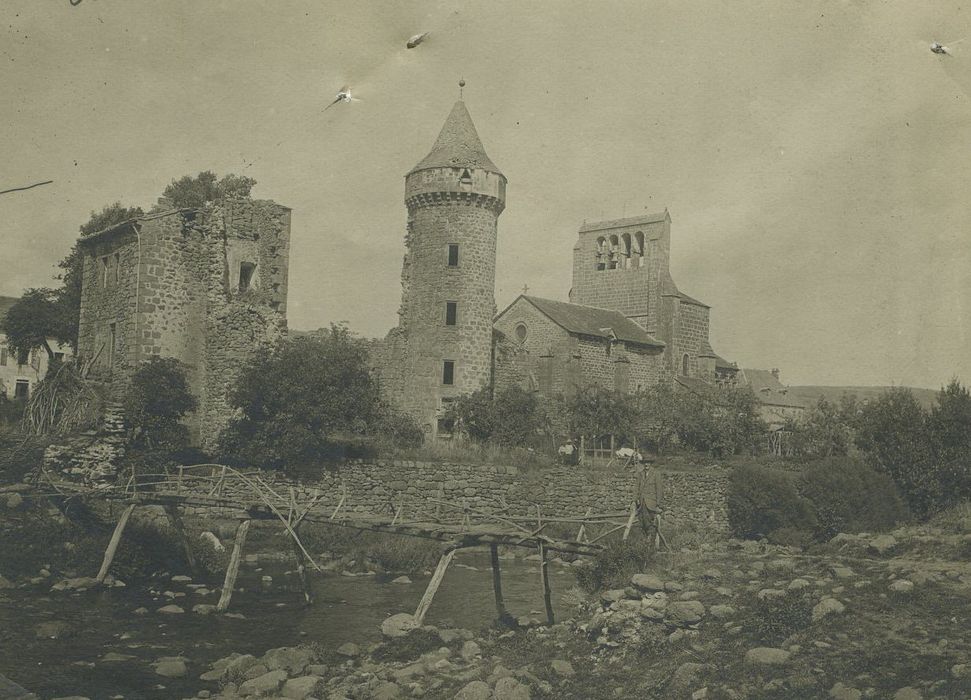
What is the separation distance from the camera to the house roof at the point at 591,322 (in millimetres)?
44375

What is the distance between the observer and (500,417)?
3312 cm

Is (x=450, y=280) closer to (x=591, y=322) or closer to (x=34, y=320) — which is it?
(x=591, y=322)

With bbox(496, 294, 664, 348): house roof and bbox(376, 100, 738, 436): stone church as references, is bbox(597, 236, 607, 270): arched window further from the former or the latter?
bbox(376, 100, 738, 436): stone church

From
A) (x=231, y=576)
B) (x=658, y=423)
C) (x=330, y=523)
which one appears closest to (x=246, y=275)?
(x=330, y=523)

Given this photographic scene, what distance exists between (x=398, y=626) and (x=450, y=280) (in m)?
23.1

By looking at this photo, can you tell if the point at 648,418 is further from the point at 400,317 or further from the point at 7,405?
the point at 7,405

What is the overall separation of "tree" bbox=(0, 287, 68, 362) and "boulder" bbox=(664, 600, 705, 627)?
33.2m

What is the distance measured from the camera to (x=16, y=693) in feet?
25.6

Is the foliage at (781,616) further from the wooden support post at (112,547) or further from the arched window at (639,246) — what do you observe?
the arched window at (639,246)

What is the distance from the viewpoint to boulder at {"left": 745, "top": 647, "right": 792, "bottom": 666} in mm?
8992

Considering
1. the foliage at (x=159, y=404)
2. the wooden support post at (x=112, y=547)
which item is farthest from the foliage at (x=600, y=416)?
the wooden support post at (x=112, y=547)

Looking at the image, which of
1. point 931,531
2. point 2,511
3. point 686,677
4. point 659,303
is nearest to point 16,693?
point 686,677

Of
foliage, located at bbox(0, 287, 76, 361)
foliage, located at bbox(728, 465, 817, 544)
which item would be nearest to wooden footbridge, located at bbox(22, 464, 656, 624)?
foliage, located at bbox(728, 465, 817, 544)

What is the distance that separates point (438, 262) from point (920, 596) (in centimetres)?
2731
